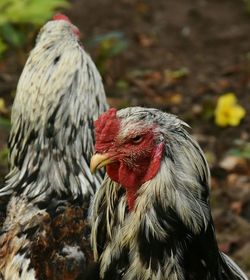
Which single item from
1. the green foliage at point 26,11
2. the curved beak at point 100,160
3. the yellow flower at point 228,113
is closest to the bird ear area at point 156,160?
the curved beak at point 100,160

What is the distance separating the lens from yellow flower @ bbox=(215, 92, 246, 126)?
6613 mm

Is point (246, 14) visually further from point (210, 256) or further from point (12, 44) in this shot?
point (210, 256)

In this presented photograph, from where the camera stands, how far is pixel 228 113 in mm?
6613

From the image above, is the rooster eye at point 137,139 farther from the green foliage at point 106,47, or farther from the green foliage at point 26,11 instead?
the green foliage at point 106,47

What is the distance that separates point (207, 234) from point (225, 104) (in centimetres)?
365

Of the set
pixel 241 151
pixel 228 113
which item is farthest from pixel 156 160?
pixel 228 113

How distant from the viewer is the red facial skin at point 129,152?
3.01 m

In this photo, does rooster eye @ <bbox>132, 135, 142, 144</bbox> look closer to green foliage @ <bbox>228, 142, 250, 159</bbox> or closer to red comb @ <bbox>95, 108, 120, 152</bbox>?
red comb @ <bbox>95, 108, 120, 152</bbox>

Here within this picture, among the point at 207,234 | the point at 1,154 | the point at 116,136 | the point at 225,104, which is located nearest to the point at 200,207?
the point at 207,234

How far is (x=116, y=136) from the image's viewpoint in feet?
10.00

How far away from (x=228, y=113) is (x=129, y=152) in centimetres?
368

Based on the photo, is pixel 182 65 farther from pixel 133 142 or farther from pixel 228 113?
pixel 133 142

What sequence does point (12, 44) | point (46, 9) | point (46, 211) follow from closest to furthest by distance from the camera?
point (46, 211) < point (46, 9) < point (12, 44)

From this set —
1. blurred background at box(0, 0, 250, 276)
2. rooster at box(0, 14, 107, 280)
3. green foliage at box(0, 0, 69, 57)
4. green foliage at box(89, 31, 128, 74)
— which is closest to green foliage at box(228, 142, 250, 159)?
blurred background at box(0, 0, 250, 276)
